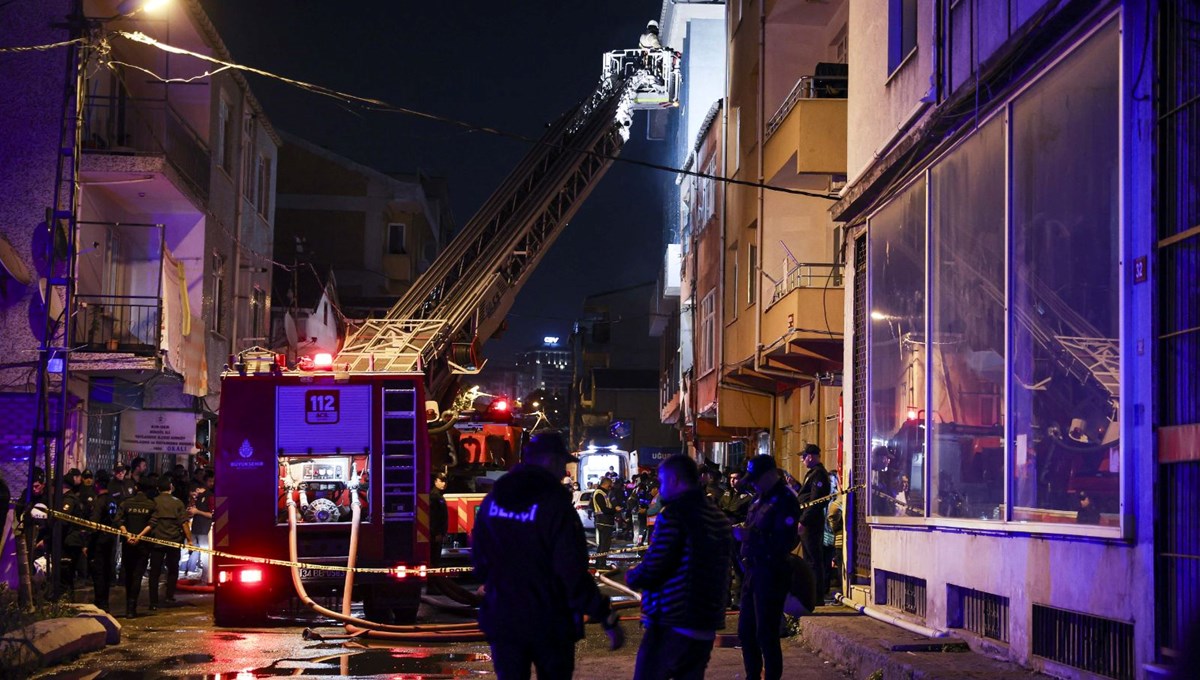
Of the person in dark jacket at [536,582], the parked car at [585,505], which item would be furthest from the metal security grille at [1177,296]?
the parked car at [585,505]

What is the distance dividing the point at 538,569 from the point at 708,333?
82.6 ft

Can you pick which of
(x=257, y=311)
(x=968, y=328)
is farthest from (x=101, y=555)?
(x=257, y=311)

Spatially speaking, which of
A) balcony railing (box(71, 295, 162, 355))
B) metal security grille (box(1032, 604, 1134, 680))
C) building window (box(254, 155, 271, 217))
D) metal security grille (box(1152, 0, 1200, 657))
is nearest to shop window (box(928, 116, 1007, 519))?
metal security grille (box(1032, 604, 1134, 680))

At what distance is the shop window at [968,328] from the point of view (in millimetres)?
10773

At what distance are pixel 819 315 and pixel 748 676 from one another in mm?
10737

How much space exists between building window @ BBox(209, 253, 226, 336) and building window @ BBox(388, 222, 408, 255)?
71.9 ft

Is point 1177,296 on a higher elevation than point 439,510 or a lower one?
higher

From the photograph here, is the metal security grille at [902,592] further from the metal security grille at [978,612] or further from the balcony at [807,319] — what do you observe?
the balcony at [807,319]

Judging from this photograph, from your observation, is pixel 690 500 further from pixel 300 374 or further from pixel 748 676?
pixel 300 374

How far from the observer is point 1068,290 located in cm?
916

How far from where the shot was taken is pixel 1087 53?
29.2ft

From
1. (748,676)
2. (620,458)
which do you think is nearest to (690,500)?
(748,676)

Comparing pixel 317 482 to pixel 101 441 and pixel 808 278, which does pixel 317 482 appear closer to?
pixel 808 278

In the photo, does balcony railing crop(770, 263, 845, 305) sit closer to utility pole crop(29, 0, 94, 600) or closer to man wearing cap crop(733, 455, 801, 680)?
utility pole crop(29, 0, 94, 600)
